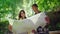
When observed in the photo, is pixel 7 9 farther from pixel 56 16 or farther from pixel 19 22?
pixel 19 22

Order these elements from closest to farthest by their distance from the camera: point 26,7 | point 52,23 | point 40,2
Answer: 1. point 40,2
2. point 52,23
3. point 26,7

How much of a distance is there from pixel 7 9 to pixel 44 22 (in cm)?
354

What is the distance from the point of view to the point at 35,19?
15.0 ft

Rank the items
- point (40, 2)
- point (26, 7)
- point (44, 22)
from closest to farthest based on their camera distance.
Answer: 1. point (44, 22)
2. point (40, 2)
3. point (26, 7)

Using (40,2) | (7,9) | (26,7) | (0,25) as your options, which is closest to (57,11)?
(40,2)

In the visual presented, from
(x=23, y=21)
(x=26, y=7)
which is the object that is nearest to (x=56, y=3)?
(x=23, y=21)

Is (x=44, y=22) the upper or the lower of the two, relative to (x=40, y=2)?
lower

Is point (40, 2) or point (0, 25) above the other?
point (40, 2)

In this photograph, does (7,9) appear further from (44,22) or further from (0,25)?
(44,22)

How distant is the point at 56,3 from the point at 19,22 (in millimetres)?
2515

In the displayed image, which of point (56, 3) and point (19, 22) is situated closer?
point (19, 22)

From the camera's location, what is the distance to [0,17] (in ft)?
25.4

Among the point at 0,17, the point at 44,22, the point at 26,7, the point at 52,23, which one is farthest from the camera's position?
the point at 26,7

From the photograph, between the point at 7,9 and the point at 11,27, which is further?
the point at 7,9
